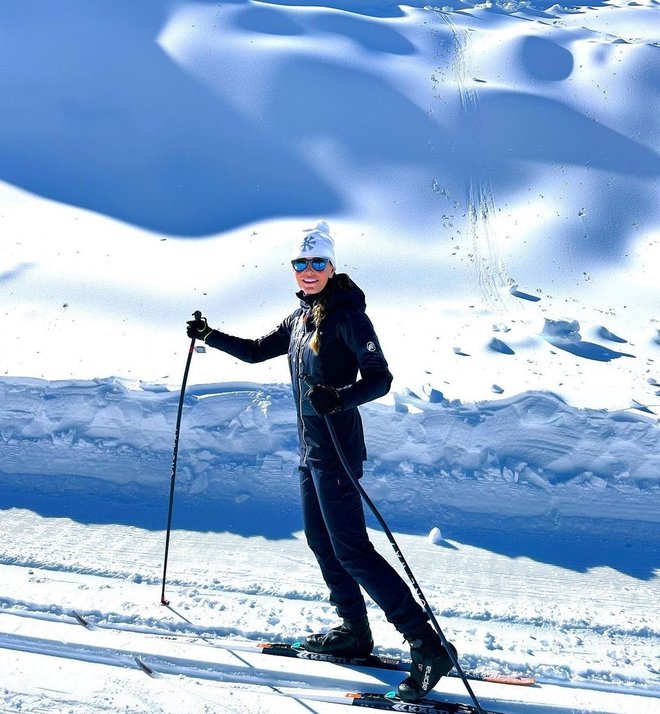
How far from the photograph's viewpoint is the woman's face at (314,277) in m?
3.04

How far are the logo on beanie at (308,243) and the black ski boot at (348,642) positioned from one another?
65.0 inches

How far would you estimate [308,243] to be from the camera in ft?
9.94

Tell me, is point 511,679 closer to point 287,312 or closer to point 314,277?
point 314,277

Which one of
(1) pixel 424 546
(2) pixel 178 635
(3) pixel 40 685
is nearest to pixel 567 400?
(1) pixel 424 546

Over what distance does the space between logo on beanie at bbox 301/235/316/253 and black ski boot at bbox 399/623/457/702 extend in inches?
64.2

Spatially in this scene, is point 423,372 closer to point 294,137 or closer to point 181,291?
point 181,291

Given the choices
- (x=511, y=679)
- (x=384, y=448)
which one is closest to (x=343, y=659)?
(x=511, y=679)

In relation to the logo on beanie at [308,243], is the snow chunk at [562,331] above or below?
above

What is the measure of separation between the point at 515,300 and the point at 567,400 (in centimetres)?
313

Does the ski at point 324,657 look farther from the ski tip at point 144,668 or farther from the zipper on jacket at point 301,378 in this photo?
the zipper on jacket at point 301,378

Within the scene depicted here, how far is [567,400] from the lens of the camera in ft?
19.3

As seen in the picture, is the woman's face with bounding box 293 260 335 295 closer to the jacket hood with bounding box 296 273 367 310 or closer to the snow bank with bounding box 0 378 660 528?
the jacket hood with bounding box 296 273 367 310

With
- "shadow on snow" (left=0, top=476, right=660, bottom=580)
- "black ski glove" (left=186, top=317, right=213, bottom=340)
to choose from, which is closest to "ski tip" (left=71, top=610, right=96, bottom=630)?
"shadow on snow" (left=0, top=476, right=660, bottom=580)

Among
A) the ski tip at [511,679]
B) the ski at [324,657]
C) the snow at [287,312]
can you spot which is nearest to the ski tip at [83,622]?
the snow at [287,312]
